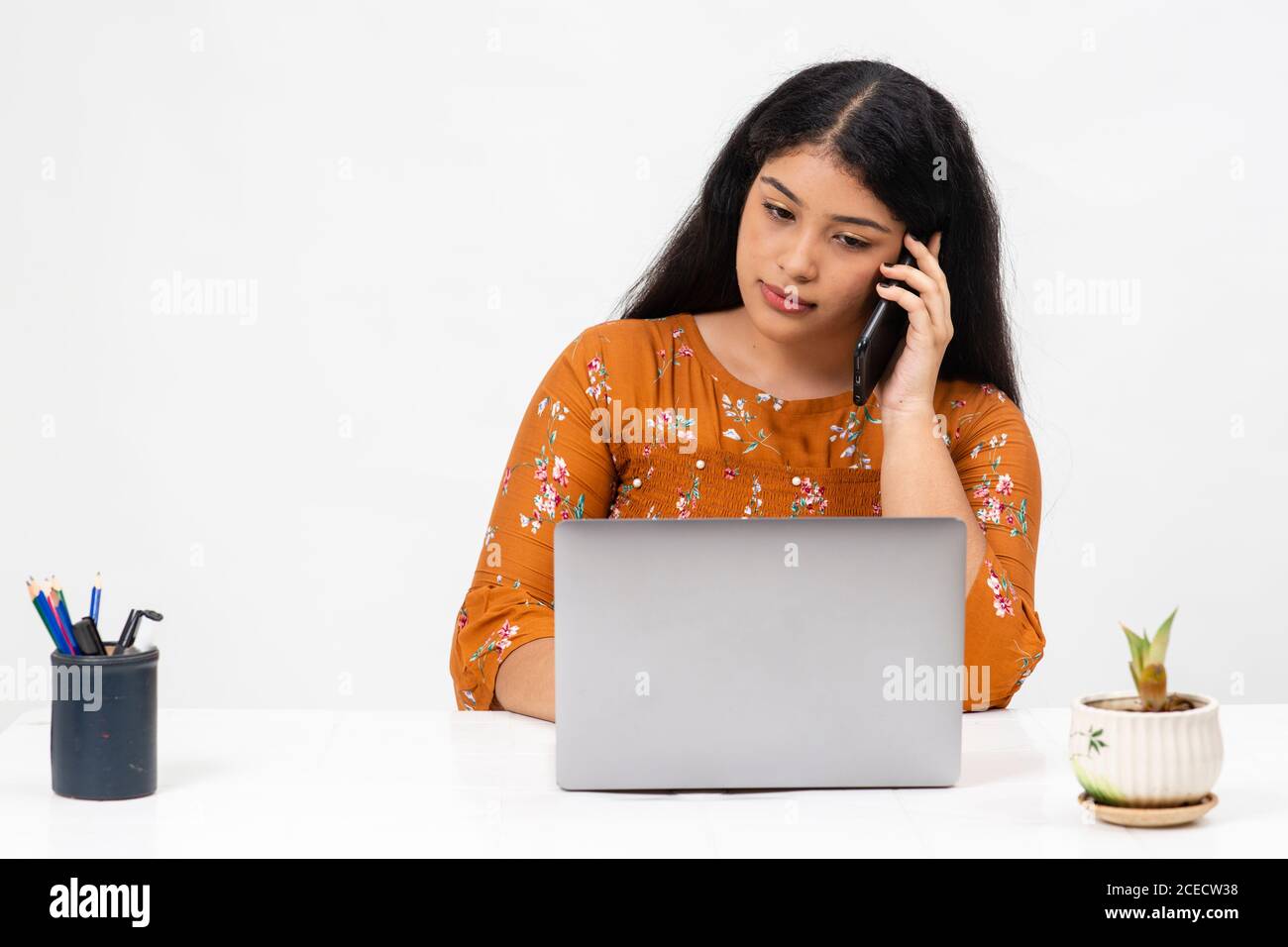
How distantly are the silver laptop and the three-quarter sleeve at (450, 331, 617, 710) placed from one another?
52cm

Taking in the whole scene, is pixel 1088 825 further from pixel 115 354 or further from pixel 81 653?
pixel 115 354

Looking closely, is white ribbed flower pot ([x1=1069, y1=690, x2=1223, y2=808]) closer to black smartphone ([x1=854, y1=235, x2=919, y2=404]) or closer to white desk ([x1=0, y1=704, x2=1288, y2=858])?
white desk ([x1=0, y1=704, x2=1288, y2=858])

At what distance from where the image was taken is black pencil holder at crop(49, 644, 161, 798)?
4.37ft

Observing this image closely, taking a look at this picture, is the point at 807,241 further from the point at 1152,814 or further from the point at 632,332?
the point at 1152,814

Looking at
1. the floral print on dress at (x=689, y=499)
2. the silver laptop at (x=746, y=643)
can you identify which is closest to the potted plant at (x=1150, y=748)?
the silver laptop at (x=746, y=643)

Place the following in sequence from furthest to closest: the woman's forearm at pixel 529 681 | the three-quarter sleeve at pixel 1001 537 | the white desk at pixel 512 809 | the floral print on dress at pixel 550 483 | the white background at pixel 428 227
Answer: the white background at pixel 428 227 < the floral print on dress at pixel 550 483 < the three-quarter sleeve at pixel 1001 537 < the woman's forearm at pixel 529 681 < the white desk at pixel 512 809

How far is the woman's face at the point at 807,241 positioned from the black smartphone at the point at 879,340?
0.15 feet

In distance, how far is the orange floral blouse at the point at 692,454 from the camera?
205cm

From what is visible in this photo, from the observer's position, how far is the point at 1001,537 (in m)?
2.03

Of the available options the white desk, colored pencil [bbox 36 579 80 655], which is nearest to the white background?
the white desk

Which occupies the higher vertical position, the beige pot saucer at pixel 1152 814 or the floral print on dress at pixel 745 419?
the floral print on dress at pixel 745 419

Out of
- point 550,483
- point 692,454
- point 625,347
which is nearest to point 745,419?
point 692,454

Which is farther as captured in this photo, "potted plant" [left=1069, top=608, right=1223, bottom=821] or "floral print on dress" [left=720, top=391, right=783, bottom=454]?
"floral print on dress" [left=720, top=391, right=783, bottom=454]

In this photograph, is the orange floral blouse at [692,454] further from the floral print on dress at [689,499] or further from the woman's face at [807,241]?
the woman's face at [807,241]
